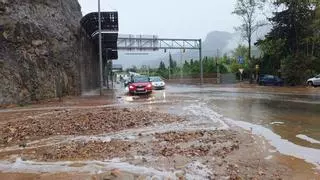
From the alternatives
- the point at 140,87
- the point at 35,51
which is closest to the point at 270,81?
the point at 140,87

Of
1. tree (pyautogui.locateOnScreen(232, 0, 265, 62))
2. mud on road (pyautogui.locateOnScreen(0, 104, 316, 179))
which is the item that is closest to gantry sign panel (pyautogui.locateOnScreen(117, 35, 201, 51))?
tree (pyautogui.locateOnScreen(232, 0, 265, 62))

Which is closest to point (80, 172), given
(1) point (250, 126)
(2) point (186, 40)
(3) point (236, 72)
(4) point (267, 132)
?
(4) point (267, 132)

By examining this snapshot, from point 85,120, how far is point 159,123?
2.67 m

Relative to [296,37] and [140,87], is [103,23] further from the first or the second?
[296,37]

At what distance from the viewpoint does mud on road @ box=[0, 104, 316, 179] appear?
8.02m

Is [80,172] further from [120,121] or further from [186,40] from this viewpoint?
[186,40]

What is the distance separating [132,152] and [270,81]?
171 ft

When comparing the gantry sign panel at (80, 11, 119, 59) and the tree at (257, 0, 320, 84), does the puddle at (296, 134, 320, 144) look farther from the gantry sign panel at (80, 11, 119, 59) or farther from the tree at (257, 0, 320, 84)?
the tree at (257, 0, 320, 84)

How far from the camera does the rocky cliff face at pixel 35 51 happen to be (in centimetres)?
2658

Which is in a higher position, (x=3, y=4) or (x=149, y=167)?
(x=3, y=4)

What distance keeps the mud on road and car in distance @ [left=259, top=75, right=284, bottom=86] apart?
148ft

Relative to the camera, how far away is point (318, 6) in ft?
165

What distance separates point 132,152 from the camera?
32.6 feet

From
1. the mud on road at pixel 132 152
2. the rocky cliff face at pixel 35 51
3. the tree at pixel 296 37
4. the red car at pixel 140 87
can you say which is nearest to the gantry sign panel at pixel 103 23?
the rocky cliff face at pixel 35 51
